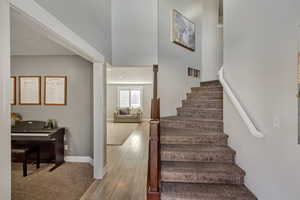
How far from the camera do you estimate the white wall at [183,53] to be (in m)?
3.88

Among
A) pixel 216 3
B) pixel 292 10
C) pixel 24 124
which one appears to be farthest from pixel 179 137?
pixel 216 3

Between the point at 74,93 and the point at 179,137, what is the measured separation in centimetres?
261

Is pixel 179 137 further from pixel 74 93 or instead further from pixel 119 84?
pixel 119 84

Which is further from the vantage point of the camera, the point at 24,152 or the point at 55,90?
the point at 55,90

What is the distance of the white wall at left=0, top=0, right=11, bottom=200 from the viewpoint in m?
0.92

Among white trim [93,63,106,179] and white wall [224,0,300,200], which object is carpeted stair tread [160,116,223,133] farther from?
white trim [93,63,106,179]

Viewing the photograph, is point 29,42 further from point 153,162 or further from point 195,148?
point 195,148

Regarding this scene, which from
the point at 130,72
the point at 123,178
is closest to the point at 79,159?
the point at 123,178

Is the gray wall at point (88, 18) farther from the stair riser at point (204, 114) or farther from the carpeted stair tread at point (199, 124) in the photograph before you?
the stair riser at point (204, 114)

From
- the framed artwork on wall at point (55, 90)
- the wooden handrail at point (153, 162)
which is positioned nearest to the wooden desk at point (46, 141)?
the framed artwork on wall at point (55, 90)

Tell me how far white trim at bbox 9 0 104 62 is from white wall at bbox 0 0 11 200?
0.56 feet

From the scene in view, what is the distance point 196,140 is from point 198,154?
308mm

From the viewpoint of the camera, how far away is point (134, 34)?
11.5 feet

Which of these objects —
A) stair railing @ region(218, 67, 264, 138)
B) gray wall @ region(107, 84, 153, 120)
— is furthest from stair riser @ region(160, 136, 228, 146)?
gray wall @ region(107, 84, 153, 120)
